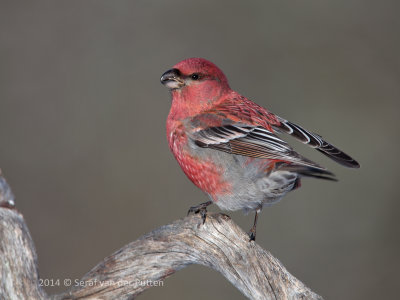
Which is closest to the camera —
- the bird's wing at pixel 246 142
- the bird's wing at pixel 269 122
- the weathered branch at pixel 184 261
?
the weathered branch at pixel 184 261

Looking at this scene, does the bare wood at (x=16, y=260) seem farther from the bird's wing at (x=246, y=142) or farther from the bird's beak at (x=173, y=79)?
the bird's beak at (x=173, y=79)

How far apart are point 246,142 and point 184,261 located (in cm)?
98

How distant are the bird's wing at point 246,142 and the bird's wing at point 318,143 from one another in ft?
0.75

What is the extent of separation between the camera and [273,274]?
378cm

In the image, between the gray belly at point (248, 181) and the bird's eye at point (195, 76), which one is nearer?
the gray belly at point (248, 181)

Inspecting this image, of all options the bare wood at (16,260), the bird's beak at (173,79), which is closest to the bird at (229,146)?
the bird's beak at (173,79)

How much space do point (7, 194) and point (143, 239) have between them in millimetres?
946

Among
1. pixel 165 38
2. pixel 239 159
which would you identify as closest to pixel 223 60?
pixel 165 38

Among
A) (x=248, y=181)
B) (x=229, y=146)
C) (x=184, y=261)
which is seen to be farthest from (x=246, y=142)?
(x=184, y=261)

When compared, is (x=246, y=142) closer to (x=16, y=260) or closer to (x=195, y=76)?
(x=195, y=76)

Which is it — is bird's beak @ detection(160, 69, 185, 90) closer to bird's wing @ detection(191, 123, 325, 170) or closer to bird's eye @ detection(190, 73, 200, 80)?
bird's eye @ detection(190, 73, 200, 80)

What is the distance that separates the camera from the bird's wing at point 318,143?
4.05 meters

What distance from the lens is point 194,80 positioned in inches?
175

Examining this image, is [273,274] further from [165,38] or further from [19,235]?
[165,38]
